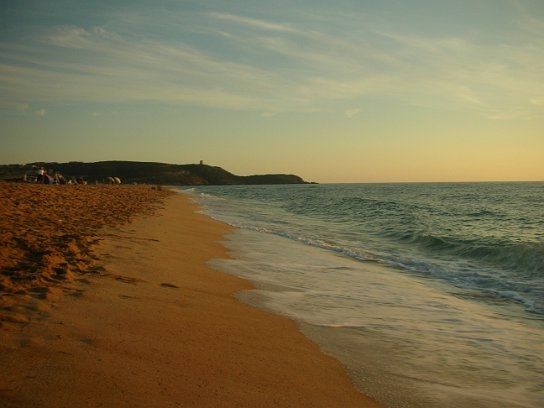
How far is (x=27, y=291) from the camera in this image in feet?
15.6

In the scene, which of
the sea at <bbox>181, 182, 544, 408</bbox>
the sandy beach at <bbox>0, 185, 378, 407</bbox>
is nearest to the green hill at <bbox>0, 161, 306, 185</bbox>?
the sea at <bbox>181, 182, 544, 408</bbox>

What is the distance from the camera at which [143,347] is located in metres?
3.82

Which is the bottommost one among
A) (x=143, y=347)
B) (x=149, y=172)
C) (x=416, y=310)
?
(x=416, y=310)

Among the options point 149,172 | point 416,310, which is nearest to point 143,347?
point 416,310

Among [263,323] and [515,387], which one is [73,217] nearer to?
[263,323]

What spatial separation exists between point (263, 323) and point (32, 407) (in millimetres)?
2994

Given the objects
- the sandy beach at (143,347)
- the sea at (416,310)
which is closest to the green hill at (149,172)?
the sea at (416,310)

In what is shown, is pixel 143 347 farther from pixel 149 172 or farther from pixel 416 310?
pixel 149 172

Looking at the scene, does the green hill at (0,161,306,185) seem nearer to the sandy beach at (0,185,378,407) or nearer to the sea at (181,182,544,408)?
the sea at (181,182,544,408)

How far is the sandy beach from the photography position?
9.86 feet

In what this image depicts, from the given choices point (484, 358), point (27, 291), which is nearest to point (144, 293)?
point (27, 291)

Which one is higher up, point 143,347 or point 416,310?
point 143,347

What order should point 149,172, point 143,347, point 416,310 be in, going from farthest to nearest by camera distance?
point 149,172 → point 416,310 → point 143,347

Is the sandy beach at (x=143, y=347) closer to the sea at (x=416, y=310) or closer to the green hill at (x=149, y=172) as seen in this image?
the sea at (x=416, y=310)
